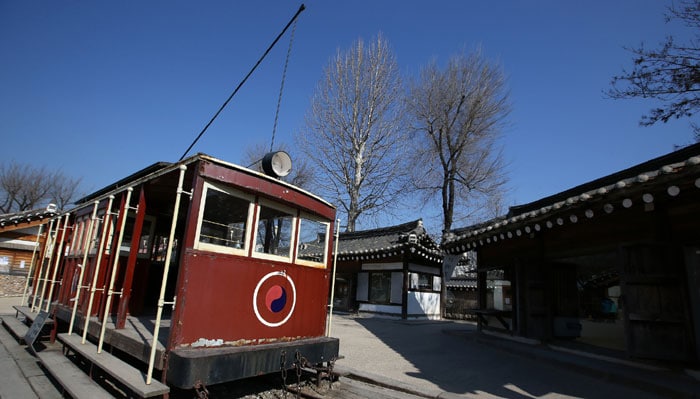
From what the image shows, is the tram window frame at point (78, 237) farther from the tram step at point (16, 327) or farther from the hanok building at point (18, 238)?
the hanok building at point (18, 238)

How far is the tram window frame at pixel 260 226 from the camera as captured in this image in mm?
4075

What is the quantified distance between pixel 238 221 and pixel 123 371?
70.5 inches

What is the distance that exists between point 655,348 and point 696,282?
1.05 metres

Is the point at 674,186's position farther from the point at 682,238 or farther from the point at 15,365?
the point at 15,365

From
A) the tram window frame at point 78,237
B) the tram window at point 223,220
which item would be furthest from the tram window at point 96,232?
the tram window at point 223,220

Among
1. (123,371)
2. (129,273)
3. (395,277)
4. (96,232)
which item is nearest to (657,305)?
(123,371)

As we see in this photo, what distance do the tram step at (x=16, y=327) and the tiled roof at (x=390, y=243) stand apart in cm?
1113

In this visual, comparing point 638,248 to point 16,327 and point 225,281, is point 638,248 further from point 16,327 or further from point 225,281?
point 16,327

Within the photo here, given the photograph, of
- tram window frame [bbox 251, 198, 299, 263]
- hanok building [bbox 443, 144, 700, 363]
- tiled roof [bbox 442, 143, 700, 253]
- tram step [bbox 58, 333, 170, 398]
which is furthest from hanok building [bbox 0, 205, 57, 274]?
hanok building [bbox 443, 144, 700, 363]

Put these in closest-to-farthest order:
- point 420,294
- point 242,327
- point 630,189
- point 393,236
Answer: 1. point 242,327
2. point 630,189
3. point 420,294
4. point 393,236

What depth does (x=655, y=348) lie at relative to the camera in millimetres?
4836

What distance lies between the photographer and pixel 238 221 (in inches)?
159

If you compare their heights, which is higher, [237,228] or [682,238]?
[682,238]

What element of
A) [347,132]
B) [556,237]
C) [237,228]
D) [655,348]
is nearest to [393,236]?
[347,132]
